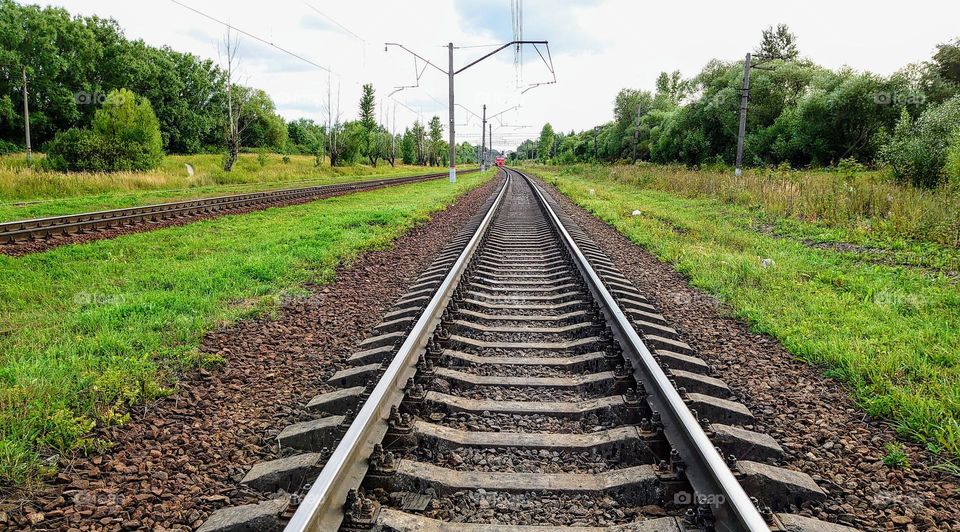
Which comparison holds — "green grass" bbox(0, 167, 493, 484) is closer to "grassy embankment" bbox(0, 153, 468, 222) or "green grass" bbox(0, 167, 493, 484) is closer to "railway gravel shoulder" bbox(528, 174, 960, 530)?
"railway gravel shoulder" bbox(528, 174, 960, 530)

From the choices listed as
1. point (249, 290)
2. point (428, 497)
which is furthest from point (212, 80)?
point (428, 497)

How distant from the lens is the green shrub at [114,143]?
26.0 m

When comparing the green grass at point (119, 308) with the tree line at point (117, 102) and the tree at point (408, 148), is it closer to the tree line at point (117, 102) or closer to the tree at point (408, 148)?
the tree line at point (117, 102)

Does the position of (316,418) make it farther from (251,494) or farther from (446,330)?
(446,330)

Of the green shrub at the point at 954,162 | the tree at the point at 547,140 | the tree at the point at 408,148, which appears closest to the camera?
the green shrub at the point at 954,162

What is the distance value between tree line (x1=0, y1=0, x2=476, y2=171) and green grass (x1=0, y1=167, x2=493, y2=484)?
22597mm

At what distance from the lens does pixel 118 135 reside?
93.0 ft

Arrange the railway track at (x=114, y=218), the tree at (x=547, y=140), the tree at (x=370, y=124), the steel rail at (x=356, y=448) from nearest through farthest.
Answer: the steel rail at (x=356, y=448) < the railway track at (x=114, y=218) < the tree at (x=370, y=124) < the tree at (x=547, y=140)

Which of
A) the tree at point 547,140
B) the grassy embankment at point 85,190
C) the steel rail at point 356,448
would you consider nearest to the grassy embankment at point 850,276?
the steel rail at point 356,448

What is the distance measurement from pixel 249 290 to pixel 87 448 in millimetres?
3388

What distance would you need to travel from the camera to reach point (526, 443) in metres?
2.75

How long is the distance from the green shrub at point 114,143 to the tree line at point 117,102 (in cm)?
5

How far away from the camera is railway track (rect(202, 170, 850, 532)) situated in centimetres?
216

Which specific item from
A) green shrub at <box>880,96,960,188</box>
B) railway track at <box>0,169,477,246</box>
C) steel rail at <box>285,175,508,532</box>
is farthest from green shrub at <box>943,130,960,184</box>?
railway track at <box>0,169,477,246</box>
